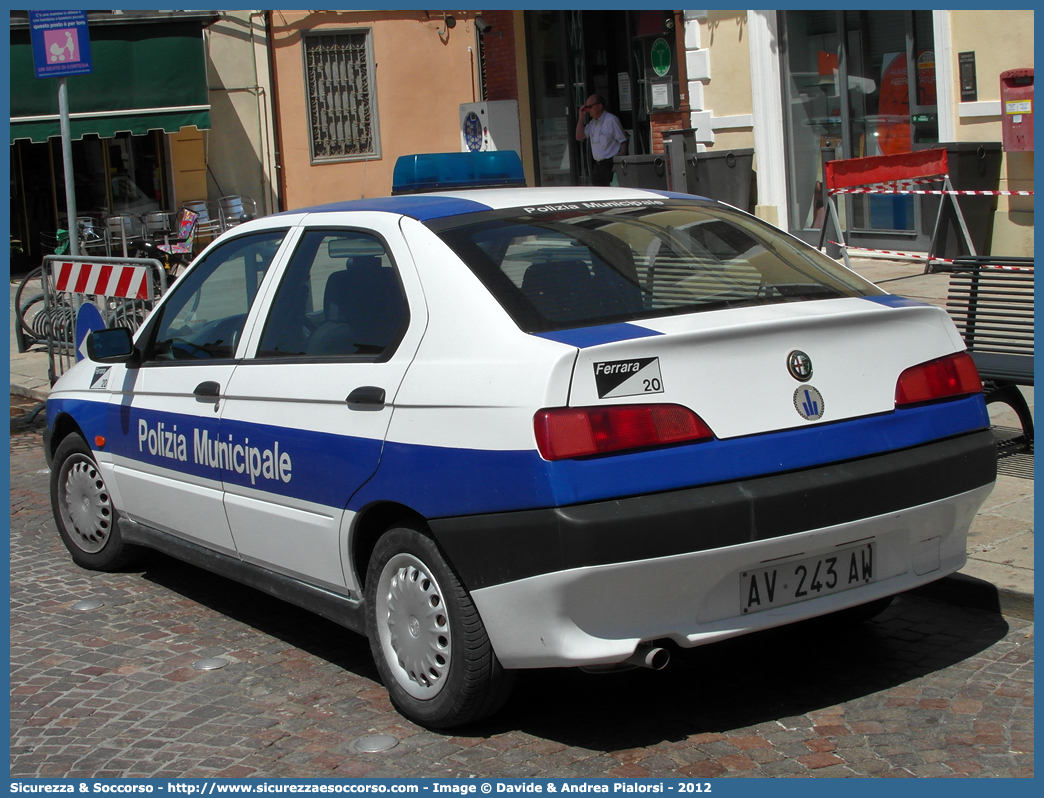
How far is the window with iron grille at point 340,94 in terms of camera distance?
76.5 ft

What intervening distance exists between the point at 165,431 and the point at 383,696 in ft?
5.14

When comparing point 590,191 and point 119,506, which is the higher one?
point 590,191

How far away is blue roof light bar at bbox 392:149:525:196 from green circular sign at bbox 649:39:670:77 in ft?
19.8

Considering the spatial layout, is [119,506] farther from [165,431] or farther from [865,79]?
[865,79]

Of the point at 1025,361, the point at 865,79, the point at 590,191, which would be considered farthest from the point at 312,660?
the point at 865,79

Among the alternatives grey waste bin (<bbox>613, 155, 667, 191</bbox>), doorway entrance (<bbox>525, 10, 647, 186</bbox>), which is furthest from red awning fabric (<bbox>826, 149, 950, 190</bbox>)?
doorway entrance (<bbox>525, 10, 647, 186</bbox>)

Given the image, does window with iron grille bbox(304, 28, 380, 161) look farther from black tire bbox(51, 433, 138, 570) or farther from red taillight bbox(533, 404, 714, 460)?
red taillight bbox(533, 404, 714, 460)

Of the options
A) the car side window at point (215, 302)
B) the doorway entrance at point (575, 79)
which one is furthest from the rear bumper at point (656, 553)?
the doorway entrance at point (575, 79)

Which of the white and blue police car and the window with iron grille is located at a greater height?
the window with iron grille

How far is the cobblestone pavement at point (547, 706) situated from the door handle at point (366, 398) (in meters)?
1.05

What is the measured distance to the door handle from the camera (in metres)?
4.00

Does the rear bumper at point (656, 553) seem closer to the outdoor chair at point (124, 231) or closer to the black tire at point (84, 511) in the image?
the black tire at point (84, 511)

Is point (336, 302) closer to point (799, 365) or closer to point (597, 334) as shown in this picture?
point (597, 334)

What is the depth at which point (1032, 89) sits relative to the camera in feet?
37.9
